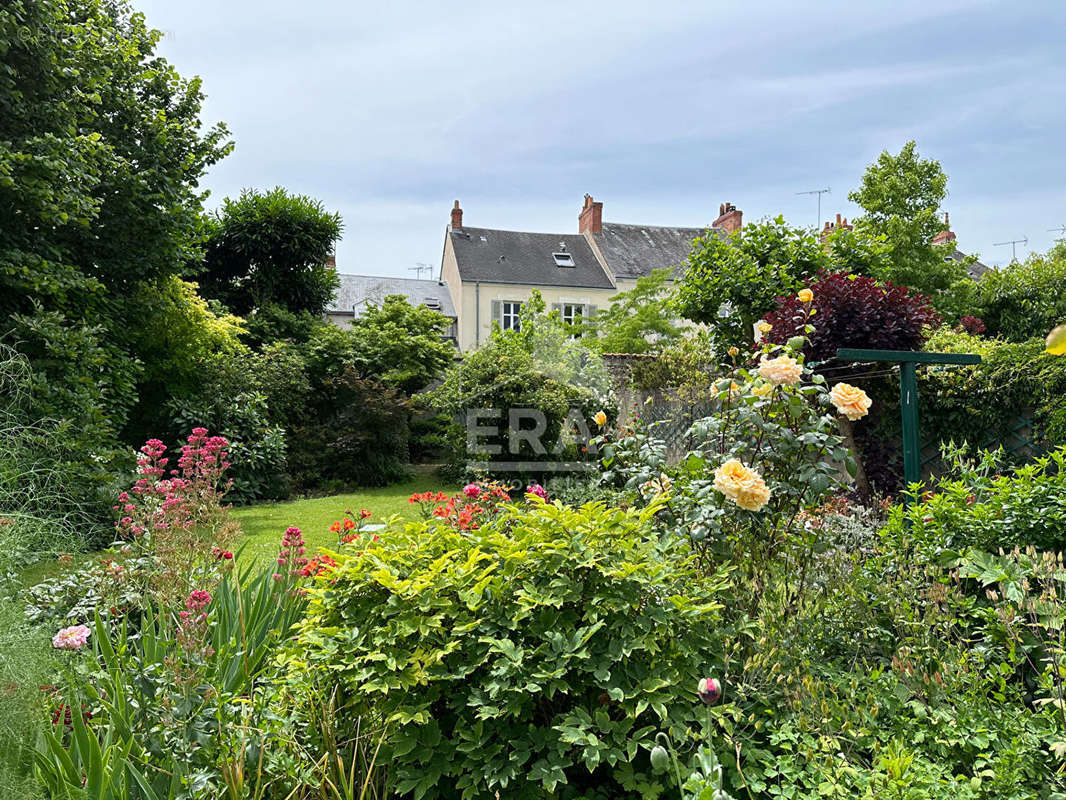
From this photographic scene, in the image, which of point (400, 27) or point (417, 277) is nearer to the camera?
point (400, 27)

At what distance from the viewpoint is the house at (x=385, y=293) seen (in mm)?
24219

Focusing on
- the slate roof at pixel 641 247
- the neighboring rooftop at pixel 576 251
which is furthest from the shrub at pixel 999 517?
the slate roof at pixel 641 247

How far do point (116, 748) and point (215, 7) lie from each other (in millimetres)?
5312

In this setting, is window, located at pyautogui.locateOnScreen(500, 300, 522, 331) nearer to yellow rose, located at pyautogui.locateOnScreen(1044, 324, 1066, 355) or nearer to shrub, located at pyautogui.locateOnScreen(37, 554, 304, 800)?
shrub, located at pyautogui.locateOnScreen(37, 554, 304, 800)

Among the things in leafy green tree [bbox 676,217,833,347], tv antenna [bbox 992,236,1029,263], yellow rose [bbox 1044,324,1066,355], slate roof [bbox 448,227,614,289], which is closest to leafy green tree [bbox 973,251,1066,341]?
tv antenna [bbox 992,236,1029,263]

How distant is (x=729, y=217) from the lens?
78.3ft

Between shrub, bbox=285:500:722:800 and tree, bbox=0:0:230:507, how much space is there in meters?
5.13

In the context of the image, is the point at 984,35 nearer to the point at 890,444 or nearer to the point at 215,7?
the point at 890,444

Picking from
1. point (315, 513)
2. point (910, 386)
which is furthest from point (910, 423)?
point (315, 513)

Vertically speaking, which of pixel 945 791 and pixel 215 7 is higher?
pixel 215 7

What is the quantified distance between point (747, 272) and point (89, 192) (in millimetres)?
7849

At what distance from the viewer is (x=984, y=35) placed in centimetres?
390

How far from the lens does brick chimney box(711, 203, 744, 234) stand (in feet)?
77.7

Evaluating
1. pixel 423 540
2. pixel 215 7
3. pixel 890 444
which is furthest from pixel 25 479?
pixel 890 444
